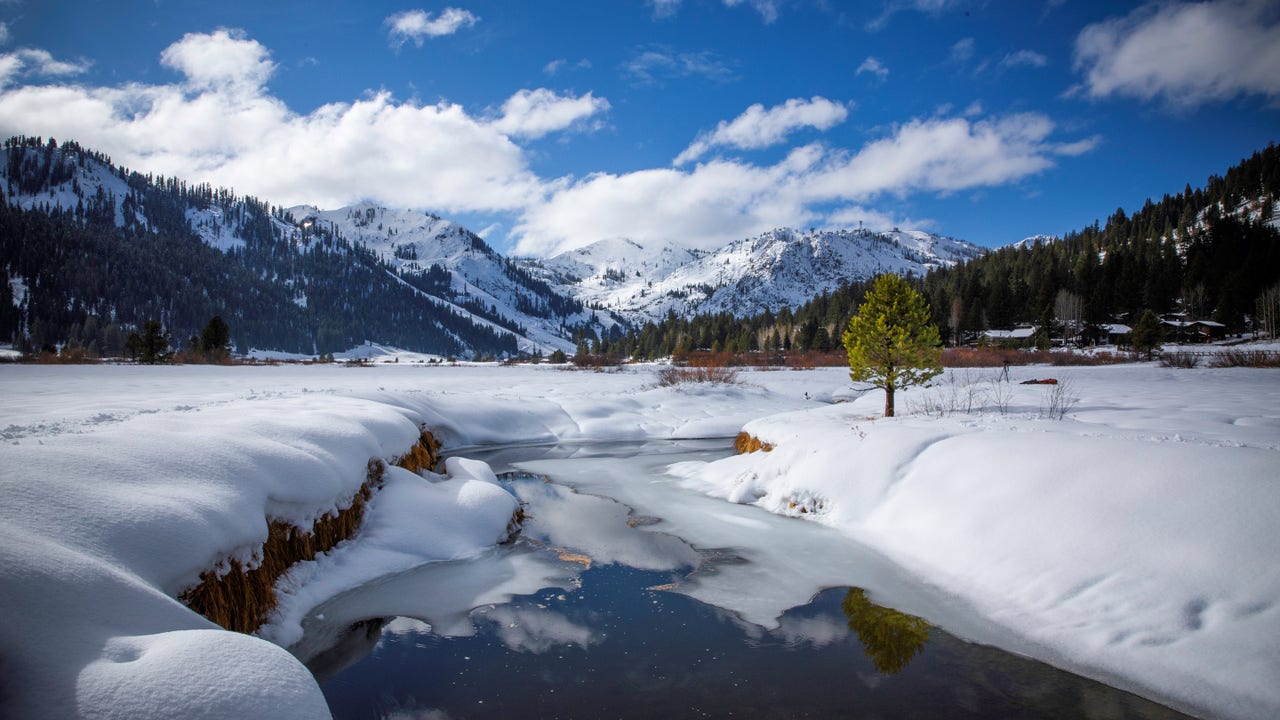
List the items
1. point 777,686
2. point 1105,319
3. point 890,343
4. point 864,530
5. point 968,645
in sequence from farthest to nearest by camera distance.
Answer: point 1105,319, point 890,343, point 864,530, point 968,645, point 777,686

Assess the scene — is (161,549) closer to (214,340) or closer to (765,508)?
(765,508)

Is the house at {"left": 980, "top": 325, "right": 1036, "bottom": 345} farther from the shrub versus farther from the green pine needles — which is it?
the green pine needles

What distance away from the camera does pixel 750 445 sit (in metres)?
17.0

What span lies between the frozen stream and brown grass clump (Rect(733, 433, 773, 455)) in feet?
17.9

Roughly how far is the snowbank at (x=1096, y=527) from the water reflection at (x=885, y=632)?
1097mm

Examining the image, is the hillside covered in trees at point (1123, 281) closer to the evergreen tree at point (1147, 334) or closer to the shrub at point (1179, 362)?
the evergreen tree at point (1147, 334)

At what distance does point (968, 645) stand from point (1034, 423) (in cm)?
811

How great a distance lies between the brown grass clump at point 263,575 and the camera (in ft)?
16.5

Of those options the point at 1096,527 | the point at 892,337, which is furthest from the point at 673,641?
the point at 892,337

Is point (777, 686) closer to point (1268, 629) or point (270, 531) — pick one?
point (1268, 629)

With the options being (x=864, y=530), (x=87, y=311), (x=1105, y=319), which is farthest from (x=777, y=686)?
(x=87, y=311)

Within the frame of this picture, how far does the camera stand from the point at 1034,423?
12.0 metres

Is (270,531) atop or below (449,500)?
atop

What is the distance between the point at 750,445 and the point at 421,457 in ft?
32.2
